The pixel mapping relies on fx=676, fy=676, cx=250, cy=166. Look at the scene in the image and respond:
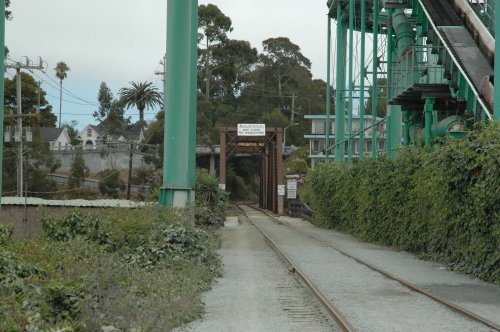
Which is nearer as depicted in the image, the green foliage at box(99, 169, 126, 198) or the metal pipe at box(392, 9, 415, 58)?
the metal pipe at box(392, 9, 415, 58)

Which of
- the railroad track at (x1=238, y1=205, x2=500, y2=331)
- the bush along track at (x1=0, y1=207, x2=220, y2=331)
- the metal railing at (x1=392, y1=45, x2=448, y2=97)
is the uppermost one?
the metal railing at (x1=392, y1=45, x2=448, y2=97)

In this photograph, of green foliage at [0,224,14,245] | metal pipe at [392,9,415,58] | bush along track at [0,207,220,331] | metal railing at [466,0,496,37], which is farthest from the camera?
metal pipe at [392,9,415,58]

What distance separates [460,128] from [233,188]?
245ft

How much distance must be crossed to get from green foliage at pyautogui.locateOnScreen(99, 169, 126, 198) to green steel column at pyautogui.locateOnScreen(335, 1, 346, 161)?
22.8m

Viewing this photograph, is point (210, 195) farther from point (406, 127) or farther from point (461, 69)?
point (461, 69)

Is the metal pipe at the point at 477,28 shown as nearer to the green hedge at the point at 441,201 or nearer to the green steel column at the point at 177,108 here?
the green hedge at the point at 441,201

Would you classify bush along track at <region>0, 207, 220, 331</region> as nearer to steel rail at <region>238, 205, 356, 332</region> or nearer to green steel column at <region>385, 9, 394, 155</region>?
steel rail at <region>238, 205, 356, 332</region>

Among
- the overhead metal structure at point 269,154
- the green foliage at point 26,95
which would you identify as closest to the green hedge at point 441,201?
the overhead metal structure at point 269,154

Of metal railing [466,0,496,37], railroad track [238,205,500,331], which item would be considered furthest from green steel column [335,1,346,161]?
railroad track [238,205,500,331]

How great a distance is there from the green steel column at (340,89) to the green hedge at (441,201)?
42.4ft

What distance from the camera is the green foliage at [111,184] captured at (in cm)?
5774

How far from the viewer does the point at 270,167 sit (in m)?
65.6

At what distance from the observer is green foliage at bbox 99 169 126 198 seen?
5774cm

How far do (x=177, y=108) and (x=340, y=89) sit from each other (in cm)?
2388
